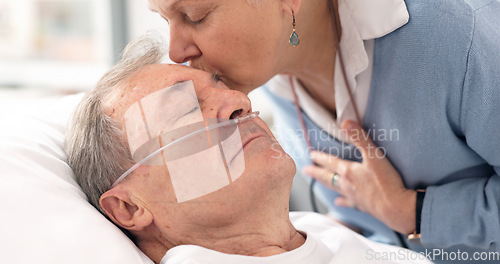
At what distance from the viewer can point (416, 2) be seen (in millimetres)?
1365

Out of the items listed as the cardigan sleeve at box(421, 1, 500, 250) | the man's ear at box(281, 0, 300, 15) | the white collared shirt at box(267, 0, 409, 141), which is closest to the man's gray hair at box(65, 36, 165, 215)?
the man's ear at box(281, 0, 300, 15)

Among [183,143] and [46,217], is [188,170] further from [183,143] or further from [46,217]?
[46,217]

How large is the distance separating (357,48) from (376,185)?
1.36 ft

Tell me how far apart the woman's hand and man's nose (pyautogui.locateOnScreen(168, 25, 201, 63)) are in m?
0.54

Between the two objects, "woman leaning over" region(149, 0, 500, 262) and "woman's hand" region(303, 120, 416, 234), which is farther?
"woman's hand" region(303, 120, 416, 234)

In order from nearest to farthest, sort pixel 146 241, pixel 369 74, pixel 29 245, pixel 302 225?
pixel 29 245 → pixel 146 241 → pixel 369 74 → pixel 302 225

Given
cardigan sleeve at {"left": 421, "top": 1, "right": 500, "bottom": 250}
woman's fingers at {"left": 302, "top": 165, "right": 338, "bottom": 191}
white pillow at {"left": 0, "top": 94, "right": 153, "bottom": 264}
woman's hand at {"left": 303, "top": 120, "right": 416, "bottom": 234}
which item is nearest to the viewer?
white pillow at {"left": 0, "top": 94, "right": 153, "bottom": 264}

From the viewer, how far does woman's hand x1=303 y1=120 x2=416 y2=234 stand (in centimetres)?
155

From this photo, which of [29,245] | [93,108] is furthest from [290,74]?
[29,245]

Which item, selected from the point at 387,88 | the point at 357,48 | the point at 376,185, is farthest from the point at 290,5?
the point at 376,185

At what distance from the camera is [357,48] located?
57.6 inches

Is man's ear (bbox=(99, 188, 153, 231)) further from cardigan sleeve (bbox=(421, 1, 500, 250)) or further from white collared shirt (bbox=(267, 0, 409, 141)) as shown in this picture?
cardigan sleeve (bbox=(421, 1, 500, 250))

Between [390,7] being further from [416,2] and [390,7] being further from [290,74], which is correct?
[290,74]

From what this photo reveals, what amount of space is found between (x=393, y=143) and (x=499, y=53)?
1.27 feet
